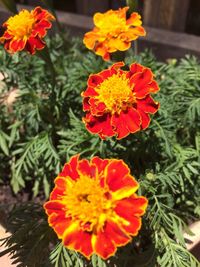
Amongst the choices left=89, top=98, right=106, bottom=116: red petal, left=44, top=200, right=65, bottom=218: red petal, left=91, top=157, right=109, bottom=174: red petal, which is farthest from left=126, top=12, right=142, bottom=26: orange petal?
left=44, top=200, right=65, bottom=218: red petal

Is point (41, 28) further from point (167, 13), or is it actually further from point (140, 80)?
point (167, 13)

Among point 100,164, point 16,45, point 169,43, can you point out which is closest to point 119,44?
point 16,45

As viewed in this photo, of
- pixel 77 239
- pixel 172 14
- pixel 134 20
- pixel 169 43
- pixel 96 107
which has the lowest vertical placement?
pixel 169 43

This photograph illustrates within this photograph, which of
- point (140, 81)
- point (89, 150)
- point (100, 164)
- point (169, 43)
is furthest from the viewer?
point (169, 43)

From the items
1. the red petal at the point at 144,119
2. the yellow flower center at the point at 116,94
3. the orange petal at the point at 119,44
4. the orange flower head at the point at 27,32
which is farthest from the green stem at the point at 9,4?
the red petal at the point at 144,119

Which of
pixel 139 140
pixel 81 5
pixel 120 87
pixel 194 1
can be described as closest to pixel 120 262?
pixel 139 140

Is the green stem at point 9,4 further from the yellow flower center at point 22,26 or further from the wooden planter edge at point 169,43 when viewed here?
the wooden planter edge at point 169,43
